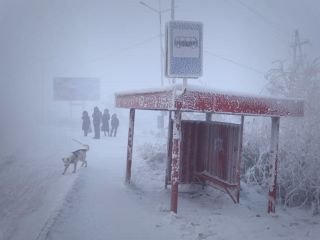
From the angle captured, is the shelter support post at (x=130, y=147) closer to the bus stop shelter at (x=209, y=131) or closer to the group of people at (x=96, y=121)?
the bus stop shelter at (x=209, y=131)

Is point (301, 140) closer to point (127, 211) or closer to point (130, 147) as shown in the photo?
point (130, 147)

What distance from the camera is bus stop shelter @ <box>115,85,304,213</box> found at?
6805mm

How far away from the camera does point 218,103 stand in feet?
22.6

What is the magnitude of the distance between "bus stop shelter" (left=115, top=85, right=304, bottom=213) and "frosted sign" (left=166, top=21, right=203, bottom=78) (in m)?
0.38

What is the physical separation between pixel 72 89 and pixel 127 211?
34.6 meters

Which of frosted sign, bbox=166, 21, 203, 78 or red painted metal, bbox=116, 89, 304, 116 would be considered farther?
frosted sign, bbox=166, 21, 203, 78

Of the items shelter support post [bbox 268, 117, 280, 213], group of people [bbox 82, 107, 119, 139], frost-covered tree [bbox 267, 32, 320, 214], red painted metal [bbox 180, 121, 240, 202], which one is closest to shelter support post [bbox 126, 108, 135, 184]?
red painted metal [bbox 180, 121, 240, 202]

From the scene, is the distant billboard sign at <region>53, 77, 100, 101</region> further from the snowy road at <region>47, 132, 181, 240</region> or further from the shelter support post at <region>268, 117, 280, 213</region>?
the shelter support post at <region>268, 117, 280, 213</region>

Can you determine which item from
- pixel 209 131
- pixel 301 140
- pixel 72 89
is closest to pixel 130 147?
pixel 209 131

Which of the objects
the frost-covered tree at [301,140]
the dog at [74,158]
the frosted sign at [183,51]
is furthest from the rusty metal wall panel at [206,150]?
the dog at [74,158]

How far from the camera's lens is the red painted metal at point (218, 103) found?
21.9 feet

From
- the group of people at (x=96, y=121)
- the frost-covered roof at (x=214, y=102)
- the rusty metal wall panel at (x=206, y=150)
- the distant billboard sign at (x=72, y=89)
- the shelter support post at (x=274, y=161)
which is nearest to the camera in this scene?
the frost-covered roof at (x=214, y=102)

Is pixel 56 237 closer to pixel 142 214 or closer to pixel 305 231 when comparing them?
pixel 142 214

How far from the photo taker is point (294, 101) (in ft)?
25.7
